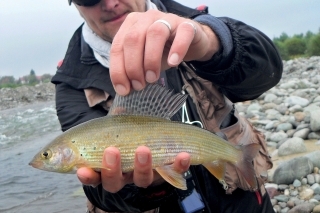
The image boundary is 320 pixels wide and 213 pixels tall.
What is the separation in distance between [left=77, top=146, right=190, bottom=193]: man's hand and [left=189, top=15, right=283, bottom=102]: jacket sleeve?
61cm

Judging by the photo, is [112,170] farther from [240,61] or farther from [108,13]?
[108,13]

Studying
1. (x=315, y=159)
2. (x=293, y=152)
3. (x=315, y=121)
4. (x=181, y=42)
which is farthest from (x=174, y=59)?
(x=315, y=121)

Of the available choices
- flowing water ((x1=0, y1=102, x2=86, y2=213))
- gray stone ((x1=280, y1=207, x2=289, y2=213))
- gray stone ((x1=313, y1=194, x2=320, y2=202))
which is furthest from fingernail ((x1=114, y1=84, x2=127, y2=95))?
flowing water ((x1=0, y1=102, x2=86, y2=213))

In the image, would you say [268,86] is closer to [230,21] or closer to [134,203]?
[230,21]

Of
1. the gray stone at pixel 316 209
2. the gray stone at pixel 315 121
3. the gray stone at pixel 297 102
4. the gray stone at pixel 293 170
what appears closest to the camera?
the gray stone at pixel 316 209

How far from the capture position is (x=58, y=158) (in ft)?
7.54

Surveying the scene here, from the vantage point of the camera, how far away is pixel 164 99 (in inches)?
93.6

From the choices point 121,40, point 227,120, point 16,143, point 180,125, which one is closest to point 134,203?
point 180,125

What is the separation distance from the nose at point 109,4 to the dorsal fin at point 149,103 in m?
1.20

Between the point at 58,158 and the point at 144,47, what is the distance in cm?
85

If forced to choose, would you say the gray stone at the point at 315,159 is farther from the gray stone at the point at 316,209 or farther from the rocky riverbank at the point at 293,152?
the gray stone at the point at 316,209

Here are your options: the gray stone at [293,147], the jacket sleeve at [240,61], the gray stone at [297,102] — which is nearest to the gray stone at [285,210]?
the gray stone at [293,147]

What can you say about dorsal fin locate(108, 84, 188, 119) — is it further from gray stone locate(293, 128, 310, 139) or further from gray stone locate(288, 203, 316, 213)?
gray stone locate(293, 128, 310, 139)

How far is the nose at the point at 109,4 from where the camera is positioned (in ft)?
10.8
